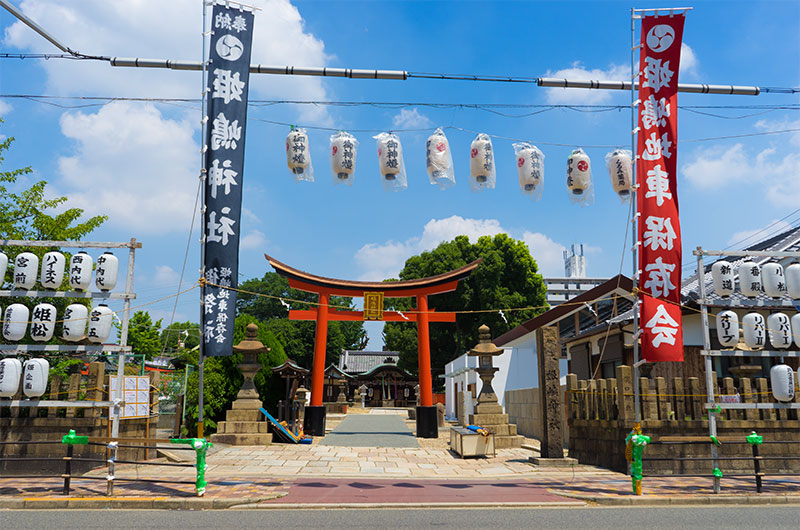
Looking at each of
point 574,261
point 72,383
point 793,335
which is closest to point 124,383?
point 72,383

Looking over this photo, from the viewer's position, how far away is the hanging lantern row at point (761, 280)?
1183cm

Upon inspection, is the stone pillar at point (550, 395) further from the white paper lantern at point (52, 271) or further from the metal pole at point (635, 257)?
the white paper lantern at point (52, 271)

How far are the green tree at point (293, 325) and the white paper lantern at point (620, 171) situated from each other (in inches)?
1861

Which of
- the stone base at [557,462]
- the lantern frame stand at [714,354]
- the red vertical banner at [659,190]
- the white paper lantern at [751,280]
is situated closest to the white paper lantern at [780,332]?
the lantern frame stand at [714,354]

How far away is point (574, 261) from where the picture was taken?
350ft

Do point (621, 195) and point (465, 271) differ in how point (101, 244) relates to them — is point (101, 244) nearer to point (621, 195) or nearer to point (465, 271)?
point (621, 195)

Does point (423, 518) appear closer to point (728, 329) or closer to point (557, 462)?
point (557, 462)

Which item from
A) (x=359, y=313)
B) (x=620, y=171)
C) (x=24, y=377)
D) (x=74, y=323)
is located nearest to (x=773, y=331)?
(x=620, y=171)

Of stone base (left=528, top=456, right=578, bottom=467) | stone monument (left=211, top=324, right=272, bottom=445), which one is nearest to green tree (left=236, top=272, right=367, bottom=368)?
stone monument (left=211, top=324, right=272, bottom=445)

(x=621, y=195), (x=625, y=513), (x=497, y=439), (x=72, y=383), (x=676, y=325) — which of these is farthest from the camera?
(x=497, y=439)

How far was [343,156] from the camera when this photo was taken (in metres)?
13.9

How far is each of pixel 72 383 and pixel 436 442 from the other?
12.2 metres

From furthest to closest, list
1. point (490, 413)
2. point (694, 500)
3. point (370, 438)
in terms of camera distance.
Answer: point (370, 438) → point (490, 413) → point (694, 500)

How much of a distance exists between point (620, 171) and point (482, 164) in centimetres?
332
